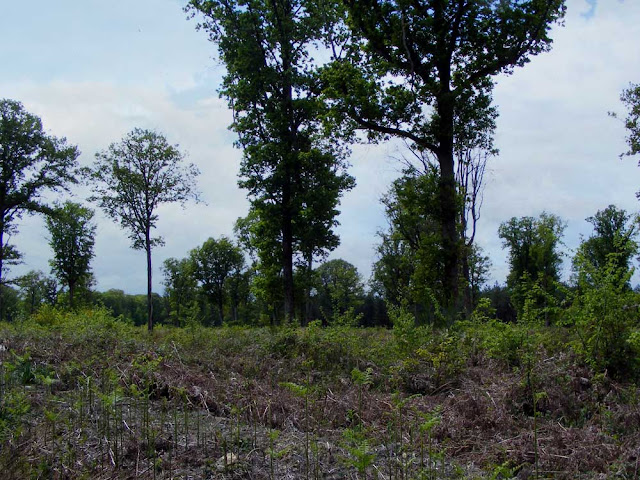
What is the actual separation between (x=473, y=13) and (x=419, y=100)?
8.03 feet

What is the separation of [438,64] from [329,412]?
10.6 m

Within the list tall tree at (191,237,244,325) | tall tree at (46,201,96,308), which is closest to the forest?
tall tree at (46,201,96,308)

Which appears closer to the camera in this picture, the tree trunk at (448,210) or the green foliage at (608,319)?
the green foliage at (608,319)

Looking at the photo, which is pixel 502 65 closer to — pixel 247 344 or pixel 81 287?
pixel 247 344

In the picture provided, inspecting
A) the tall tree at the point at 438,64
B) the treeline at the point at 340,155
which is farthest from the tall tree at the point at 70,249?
the tall tree at the point at 438,64

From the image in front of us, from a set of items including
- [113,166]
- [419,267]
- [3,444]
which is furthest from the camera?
[113,166]

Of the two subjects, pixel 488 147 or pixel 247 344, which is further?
pixel 488 147

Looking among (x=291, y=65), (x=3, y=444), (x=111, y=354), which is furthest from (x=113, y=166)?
(x=3, y=444)

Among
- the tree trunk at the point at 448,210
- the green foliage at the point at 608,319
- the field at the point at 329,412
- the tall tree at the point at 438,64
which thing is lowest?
the field at the point at 329,412

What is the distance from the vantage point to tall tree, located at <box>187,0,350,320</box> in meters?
23.1

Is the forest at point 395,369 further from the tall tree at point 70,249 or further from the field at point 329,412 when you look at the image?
the tall tree at point 70,249

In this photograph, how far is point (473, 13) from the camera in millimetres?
12570

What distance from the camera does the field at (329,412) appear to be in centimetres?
386

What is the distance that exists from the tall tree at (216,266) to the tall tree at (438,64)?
48659mm
